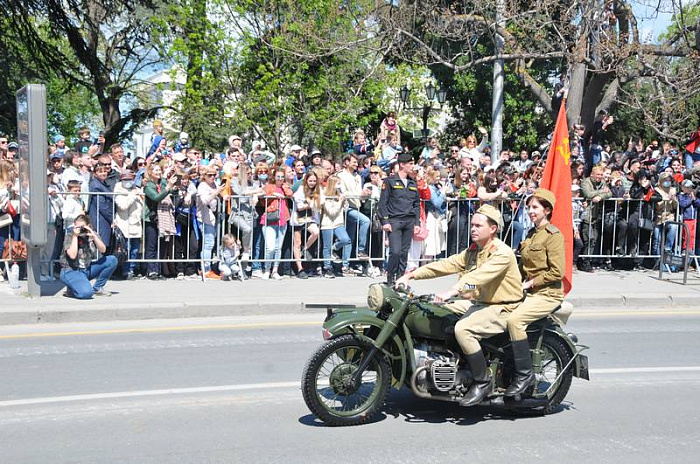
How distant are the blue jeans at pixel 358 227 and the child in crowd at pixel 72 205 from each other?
4.43 m

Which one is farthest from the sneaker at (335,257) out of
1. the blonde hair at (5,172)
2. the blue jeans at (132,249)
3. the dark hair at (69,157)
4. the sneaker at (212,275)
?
the blonde hair at (5,172)

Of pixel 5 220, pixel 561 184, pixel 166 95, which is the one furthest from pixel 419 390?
pixel 166 95

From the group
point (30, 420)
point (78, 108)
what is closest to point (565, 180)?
point (30, 420)

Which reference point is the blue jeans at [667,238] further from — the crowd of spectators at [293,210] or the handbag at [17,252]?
the handbag at [17,252]

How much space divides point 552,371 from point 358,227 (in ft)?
26.3

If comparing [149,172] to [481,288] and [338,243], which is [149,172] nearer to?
[338,243]

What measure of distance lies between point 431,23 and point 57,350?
43.8ft

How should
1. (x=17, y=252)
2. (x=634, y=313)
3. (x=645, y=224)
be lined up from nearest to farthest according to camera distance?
(x=634, y=313) < (x=17, y=252) < (x=645, y=224)

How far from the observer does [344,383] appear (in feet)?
20.6

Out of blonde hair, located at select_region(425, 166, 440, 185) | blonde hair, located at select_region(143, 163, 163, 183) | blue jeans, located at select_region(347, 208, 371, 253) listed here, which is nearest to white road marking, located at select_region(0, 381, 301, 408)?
blonde hair, located at select_region(143, 163, 163, 183)

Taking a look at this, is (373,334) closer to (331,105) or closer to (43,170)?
(43,170)

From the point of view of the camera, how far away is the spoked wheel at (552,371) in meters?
6.79

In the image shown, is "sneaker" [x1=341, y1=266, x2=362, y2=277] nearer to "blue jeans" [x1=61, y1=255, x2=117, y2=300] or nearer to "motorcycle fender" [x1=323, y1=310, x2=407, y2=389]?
"blue jeans" [x1=61, y1=255, x2=117, y2=300]

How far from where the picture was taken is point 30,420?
6.38 metres
